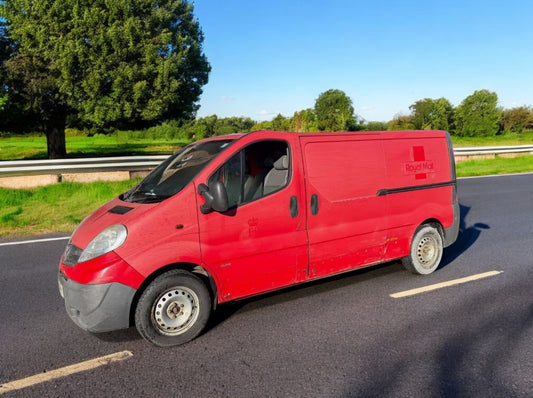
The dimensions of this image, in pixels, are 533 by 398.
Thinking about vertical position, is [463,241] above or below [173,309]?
below

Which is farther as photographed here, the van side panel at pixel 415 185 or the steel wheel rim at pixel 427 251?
the steel wheel rim at pixel 427 251

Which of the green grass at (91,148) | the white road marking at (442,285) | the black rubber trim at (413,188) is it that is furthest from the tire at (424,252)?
the green grass at (91,148)

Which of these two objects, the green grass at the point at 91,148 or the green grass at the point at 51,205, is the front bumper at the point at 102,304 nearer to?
the green grass at the point at 51,205

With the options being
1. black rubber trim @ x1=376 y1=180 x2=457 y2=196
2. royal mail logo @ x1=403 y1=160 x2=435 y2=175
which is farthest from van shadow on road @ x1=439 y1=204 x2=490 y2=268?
royal mail logo @ x1=403 y1=160 x2=435 y2=175

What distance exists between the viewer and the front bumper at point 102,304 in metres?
3.53

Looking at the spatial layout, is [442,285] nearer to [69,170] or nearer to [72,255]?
[72,255]

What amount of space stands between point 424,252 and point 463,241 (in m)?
2.26

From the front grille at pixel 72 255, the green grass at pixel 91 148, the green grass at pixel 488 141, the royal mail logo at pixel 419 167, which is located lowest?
the front grille at pixel 72 255

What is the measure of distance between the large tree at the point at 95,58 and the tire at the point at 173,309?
607 inches

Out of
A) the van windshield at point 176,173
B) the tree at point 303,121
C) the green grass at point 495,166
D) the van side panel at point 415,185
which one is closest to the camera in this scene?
the van windshield at point 176,173

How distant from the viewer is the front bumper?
353cm

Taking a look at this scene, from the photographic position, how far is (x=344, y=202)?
476 centimetres

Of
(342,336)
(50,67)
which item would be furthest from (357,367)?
(50,67)

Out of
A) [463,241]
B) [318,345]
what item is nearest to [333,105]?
[463,241]
